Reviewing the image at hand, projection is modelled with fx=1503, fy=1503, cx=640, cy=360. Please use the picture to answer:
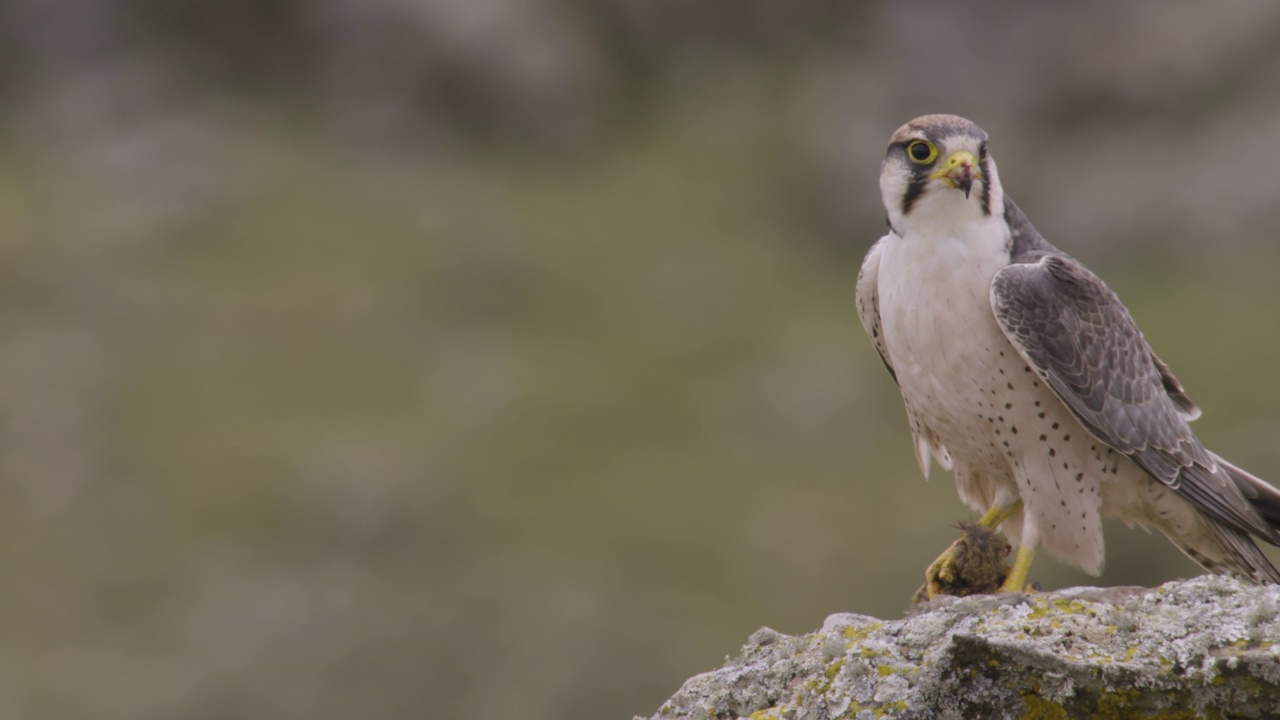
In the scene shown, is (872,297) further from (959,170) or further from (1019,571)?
(1019,571)

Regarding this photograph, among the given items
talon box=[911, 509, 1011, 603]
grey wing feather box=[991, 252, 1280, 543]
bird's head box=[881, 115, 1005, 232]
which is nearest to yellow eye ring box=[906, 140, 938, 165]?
bird's head box=[881, 115, 1005, 232]

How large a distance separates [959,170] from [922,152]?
185 mm

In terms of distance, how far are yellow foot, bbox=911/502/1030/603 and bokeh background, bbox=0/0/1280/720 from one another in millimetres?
20331

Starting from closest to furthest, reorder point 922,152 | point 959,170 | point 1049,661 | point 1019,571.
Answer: point 1049,661 → point 1019,571 → point 959,170 → point 922,152

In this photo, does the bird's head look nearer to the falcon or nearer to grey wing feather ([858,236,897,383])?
the falcon

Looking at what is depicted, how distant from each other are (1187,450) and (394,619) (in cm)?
2249

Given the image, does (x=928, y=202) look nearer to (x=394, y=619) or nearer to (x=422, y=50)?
(x=394, y=619)

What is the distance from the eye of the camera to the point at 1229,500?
18.3 ft

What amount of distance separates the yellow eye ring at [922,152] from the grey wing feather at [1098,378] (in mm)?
503

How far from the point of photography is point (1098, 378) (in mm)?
5613

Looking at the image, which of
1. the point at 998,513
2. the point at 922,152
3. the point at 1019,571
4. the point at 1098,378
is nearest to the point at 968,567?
the point at 1019,571

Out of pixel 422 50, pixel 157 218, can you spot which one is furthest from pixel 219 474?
pixel 422 50

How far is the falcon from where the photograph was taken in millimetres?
5527

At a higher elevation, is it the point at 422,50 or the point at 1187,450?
the point at 422,50
